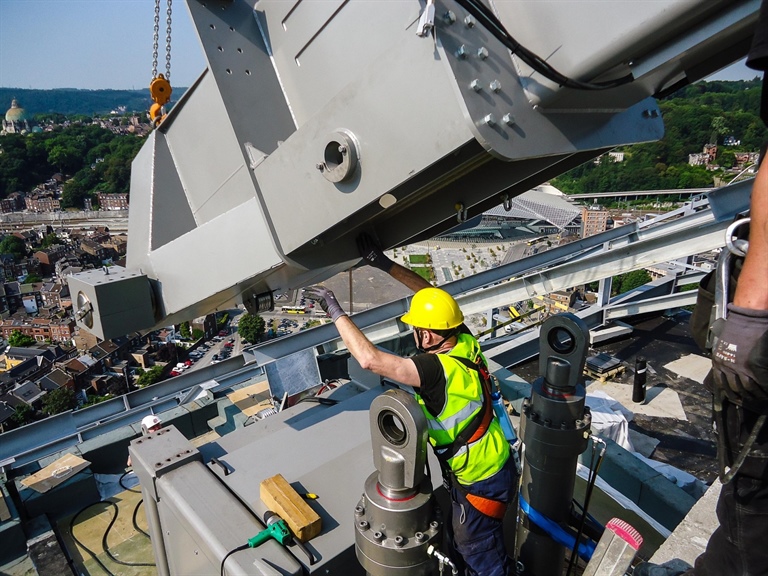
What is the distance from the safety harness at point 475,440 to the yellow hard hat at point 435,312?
0.74 feet

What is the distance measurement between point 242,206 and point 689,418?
516cm

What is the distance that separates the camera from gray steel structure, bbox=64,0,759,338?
191cm

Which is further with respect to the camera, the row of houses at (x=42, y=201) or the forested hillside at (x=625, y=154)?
the row of houses at (x=42, y=201)

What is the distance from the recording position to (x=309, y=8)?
2.50 metres

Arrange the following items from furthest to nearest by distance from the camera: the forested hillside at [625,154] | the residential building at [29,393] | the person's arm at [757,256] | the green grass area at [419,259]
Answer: the forested hillside at [625,154]
the green grass area at [419,259]
the residential building at [29,393]
the person's arm at [757,256]

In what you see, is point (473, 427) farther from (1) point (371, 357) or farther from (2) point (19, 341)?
(2) point (19, 341)

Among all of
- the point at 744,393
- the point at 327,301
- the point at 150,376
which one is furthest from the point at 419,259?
the point at 744,393

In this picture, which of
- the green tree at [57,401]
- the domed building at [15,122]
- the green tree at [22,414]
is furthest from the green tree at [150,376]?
the domed building at [15,122]

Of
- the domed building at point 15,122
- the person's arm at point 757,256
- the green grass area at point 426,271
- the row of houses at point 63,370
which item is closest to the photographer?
the person's arm at point 757,256

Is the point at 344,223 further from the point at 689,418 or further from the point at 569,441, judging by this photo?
the point at 689,418

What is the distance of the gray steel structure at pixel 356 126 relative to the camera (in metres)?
1.91

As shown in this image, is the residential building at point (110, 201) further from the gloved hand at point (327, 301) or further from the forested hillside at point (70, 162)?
the gloved hand at point (327, 301)

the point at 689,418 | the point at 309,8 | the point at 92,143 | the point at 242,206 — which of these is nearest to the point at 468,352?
the point at 242,206

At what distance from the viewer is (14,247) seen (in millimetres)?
63594
